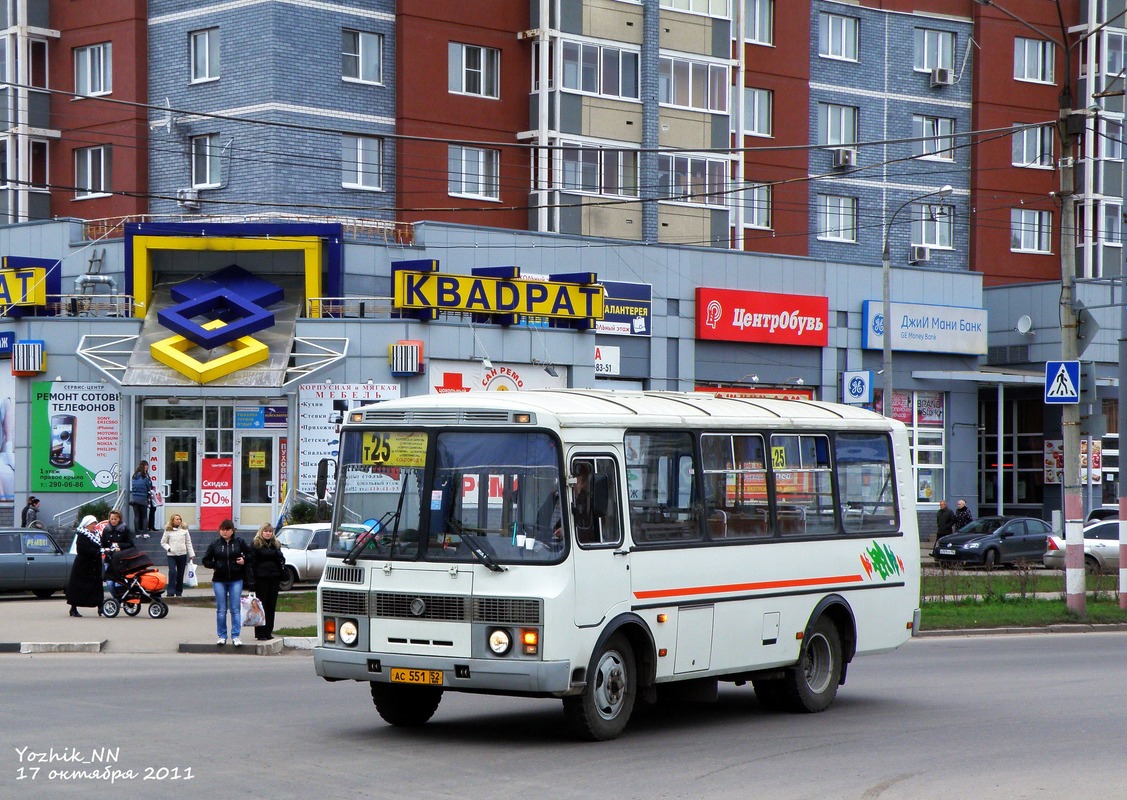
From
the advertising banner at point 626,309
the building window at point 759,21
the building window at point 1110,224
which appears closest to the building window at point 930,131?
the building window at point 1110,224

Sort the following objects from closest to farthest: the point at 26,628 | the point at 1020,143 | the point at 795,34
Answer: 1. the point at 26,628
2. the point at 795,34
3. the point at 1020,143

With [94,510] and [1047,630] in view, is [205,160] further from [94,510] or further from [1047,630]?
[1047,630]

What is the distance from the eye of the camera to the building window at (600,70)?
150 ft

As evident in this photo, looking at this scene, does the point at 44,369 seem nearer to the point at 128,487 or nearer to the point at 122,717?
the point at 128,487

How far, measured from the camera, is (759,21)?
51.5m

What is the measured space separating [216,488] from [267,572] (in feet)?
58.4

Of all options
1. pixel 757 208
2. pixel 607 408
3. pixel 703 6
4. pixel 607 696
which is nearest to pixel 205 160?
pixel 703 6

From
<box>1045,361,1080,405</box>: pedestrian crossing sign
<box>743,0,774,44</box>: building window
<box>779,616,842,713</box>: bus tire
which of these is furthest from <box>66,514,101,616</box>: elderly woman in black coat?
<box>743,0,774,44</box>: building window

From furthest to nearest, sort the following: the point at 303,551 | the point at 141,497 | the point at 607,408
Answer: the point at 141,497 → the point at 303,551 → the point at 607,408

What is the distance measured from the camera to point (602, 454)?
1209 centimetres

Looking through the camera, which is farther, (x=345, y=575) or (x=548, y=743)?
(x=345, y=575)

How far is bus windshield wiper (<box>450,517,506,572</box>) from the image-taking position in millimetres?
11469

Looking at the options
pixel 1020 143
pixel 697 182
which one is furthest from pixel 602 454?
pixel 1020 143

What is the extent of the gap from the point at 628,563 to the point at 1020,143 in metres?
47.3
